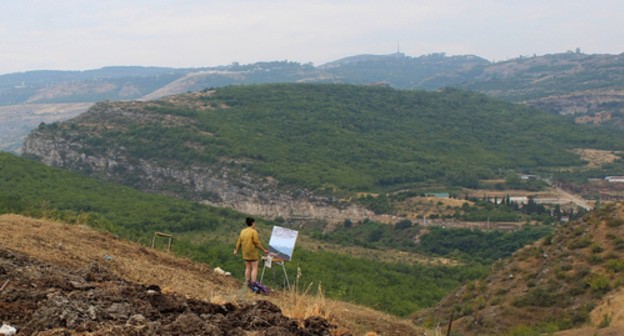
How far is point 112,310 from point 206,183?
84.1 meters

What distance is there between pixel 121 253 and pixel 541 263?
18702 mm

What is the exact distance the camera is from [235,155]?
9775 cm

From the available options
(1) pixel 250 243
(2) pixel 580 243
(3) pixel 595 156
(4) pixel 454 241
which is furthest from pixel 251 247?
(3) pixel 595 156

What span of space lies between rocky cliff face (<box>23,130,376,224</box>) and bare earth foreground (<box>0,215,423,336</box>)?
64373mm

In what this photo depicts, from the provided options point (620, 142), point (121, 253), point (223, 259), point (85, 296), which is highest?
point (85, 296)

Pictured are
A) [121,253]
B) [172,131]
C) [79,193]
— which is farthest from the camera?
[172,131]

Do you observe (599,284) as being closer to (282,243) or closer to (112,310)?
(282,243)

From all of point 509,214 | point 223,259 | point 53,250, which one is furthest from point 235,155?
point 53,250

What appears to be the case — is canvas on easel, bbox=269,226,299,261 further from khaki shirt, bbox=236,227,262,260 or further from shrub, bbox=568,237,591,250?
shrub, bbox=568,237,591,250

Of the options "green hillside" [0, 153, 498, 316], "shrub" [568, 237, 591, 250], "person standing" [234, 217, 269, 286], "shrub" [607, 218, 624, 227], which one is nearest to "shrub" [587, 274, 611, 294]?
"shrub" [568, 237, 591, 250]

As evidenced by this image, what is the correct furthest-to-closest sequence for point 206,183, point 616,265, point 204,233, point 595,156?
point 595,156, point 206,183, point 204,233, point 616,265

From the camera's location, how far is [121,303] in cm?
995

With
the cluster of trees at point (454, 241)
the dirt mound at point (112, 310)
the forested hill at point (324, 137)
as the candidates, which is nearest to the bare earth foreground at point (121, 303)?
the dirt mound at point (112, 310)

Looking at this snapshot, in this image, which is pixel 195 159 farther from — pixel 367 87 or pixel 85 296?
pixel 85 296
